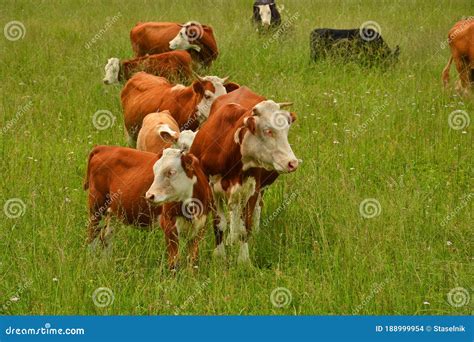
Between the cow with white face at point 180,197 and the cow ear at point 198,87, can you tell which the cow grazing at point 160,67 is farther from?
the cow with white face at point 180,197

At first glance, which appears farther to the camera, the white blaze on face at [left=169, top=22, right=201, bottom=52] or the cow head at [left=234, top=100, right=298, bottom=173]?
the white blaze on face at [left=169, top=22, right=201, bottom=52]

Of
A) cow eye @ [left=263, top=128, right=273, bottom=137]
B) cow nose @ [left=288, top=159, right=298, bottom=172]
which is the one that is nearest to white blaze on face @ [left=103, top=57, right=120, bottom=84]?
cow eye @ [left=263, top=128, right=273, bottom=137]

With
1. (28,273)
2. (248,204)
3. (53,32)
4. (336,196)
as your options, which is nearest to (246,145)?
(248,204)

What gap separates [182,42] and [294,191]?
612 cm

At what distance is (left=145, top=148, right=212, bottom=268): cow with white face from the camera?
5.41 m

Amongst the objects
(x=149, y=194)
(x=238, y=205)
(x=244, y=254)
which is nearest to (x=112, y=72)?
(x=238, y=205)

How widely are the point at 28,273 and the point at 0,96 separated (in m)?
6.21

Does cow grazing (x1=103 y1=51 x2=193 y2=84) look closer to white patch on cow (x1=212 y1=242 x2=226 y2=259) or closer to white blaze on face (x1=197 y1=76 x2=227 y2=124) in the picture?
white blaze on face (x1=197 y1=76 x2=227 y2=124)

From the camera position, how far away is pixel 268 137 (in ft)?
19.1

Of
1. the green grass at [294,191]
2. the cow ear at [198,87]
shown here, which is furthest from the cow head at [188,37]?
the cow ear at [198,87]

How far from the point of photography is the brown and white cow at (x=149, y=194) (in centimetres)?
545

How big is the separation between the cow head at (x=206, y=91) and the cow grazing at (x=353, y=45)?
4.64 m

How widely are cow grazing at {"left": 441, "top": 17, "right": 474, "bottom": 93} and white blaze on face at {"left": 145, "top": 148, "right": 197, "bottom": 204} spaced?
21.5 ft

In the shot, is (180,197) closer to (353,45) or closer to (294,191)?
(294,191)
